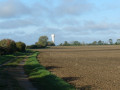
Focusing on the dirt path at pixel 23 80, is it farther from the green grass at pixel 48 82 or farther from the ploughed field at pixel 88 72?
the ploughed field at pixel 88 72

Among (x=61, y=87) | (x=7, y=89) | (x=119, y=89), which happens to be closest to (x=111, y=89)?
(x=119, y=89)

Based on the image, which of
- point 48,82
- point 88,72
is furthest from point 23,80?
point 88,72

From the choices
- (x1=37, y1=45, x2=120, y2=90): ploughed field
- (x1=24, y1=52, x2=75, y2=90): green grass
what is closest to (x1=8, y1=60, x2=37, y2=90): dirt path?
(x1=24, y1=52, x2=75, y2=90): green grass

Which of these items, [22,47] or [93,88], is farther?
[22,47]

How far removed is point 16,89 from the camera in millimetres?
11930

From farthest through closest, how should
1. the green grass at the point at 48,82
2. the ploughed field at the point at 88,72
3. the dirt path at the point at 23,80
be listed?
the ploughed field at the point at 88,72 < the dirt path at the point at 23,80 < the green grass at the point at 48,82

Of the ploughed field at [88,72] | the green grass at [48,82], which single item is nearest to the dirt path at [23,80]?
the green grass at [48,82]

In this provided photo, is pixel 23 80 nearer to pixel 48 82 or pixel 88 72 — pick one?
pixel 48 82

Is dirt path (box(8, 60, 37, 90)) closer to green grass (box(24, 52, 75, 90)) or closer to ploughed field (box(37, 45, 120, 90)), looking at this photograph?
green grass (box(24, 52, 75, 90))

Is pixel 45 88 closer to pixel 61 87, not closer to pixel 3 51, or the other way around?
pixel 61 87

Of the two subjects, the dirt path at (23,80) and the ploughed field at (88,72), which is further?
the ploughed field at (88,72)

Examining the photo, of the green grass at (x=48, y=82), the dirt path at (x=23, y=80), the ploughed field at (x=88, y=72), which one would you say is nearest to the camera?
the green grass at (x=48, y=82)

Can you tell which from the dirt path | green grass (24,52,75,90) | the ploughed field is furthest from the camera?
the ploughed field

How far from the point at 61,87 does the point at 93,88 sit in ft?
5.16
